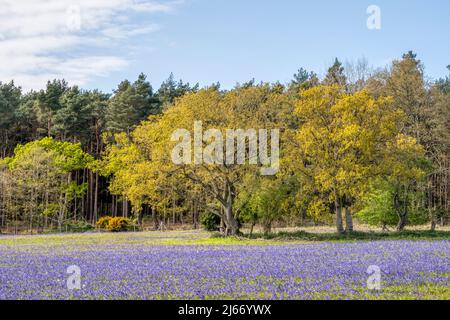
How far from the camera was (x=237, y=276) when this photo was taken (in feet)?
52.4

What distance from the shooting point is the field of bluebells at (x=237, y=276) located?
12.8m

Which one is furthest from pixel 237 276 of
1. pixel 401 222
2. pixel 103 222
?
pixel 103 222

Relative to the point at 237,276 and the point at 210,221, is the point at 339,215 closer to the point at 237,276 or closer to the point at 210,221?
the point at 210,221

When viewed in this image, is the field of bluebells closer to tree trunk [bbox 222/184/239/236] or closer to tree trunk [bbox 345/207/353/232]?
tree trunk [bbox 345/207/353/232]

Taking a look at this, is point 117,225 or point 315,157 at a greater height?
point 315,157

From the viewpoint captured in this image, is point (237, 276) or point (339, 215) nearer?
point (237, 276)

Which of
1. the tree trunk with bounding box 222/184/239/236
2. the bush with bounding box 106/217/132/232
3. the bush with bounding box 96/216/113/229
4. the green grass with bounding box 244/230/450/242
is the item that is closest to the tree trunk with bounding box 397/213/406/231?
the green grass with bounding box 244/230/450/242

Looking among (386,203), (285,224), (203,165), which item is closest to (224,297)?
(203,165)

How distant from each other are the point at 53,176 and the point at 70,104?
14.5m

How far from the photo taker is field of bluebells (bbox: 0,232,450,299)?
12820 millimetres

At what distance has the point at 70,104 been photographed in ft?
249
